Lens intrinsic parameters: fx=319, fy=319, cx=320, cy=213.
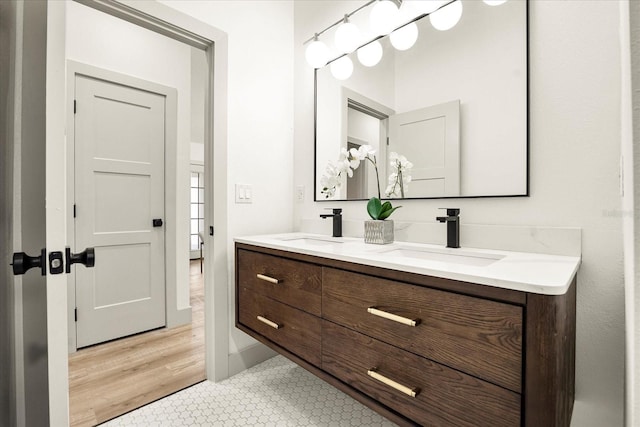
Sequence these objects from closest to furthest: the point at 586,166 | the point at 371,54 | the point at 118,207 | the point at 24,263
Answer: the point at 24,263 → the point at 586,166 → the point at 371,54 → the point at 118,207

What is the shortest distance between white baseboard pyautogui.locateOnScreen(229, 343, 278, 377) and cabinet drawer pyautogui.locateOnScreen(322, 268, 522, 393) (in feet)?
3.40

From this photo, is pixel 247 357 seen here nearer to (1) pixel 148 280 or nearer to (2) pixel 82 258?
(1) pixel 148 280

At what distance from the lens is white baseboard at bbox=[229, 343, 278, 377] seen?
1.91m

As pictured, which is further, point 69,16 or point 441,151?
point 69,16

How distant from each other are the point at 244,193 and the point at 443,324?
4.65 feet

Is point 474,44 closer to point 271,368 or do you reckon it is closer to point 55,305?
point 55,305

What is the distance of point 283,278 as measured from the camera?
1.48m

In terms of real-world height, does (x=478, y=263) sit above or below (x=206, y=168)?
below

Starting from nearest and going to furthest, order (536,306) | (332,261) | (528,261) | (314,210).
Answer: (536,306) < (528,261) < (332,261) < (314,210)

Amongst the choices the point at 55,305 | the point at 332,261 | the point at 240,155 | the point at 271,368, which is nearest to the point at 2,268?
the point at 55,305

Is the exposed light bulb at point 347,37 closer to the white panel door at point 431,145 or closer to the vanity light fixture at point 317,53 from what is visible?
the vanity light fixture at point 317,53

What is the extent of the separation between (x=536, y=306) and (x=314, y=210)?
4.95 feet

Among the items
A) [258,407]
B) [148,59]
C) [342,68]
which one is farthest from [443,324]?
[148,59]

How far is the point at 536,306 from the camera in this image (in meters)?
0.74
